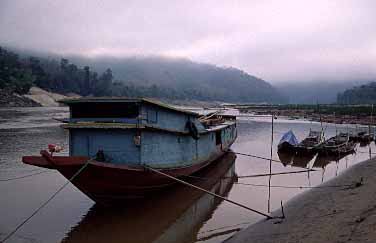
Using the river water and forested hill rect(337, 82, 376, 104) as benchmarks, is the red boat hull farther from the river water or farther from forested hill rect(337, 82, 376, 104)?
forested hill rect(337, 82, 376, 104)

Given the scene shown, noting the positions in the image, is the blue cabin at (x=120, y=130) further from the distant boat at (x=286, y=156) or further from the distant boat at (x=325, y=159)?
the distant boat at (x=325, y=159)

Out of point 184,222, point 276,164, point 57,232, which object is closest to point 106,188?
point 57,232

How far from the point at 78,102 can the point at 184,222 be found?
4838 mm

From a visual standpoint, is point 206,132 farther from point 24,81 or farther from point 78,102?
point 24,81

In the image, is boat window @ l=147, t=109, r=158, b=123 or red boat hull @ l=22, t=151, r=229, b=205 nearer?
red boat hull @ l=22, t=151, r=229, b=205

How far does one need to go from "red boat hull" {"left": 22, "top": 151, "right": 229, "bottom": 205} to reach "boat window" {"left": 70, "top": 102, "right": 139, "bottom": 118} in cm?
174

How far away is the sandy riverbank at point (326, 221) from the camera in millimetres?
6207

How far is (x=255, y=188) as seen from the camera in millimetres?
13766

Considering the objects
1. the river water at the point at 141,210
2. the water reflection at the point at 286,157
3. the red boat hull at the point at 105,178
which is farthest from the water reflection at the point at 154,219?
the water reflection at the point at 286,157

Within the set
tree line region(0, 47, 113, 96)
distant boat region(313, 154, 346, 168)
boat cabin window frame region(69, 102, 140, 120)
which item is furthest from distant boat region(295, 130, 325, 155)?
tree line region(0, 47, 113, 96)

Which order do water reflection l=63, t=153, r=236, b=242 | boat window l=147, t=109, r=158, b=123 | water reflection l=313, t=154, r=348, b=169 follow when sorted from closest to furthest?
water reflection l=63, t=153, r=236, b=242 → boat window l=147, t=109, r=158, b=123 → water reflection l=313, t=154, r=348, b=169

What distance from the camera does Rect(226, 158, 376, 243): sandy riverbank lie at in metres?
6.21

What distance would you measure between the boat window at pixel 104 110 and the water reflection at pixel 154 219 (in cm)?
287

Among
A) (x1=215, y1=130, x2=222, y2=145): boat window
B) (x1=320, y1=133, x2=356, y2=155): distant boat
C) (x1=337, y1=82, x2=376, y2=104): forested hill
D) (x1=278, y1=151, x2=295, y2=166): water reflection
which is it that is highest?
(x1=337, y1=82, x2=376, y2=104): forested hill
